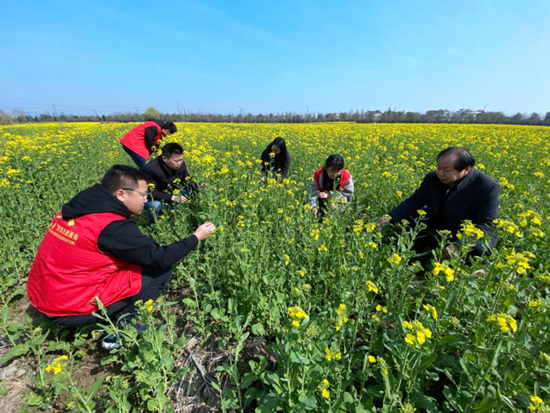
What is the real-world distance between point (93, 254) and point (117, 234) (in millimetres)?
271

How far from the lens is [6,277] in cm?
328

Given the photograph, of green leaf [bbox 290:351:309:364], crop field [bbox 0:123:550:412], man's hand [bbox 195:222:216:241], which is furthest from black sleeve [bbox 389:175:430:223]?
green leaf [bbox 290:351:309:364]

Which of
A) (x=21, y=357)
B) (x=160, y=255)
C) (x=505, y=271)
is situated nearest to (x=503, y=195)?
(x=505, y=271)

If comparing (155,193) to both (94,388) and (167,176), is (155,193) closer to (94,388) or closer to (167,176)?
(167,176)

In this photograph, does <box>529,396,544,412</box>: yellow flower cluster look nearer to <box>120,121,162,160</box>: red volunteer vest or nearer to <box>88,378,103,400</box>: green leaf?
<box>88,378,103,400</box>: green leaf

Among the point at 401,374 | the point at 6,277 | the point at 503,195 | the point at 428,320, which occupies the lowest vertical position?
the point at 6,277

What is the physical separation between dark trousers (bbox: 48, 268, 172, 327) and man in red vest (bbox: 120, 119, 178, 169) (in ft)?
13.2

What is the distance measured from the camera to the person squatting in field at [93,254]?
86.2 inches

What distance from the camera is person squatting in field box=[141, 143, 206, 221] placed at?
14.5 ft

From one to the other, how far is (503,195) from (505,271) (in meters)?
2.87

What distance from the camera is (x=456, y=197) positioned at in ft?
11.3

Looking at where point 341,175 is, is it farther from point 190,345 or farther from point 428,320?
point 190,345

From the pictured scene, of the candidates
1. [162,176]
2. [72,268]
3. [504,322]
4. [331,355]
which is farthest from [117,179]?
[504,322]

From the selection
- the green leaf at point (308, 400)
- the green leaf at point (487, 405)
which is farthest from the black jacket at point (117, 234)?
the green leaf at point (487, 405)
